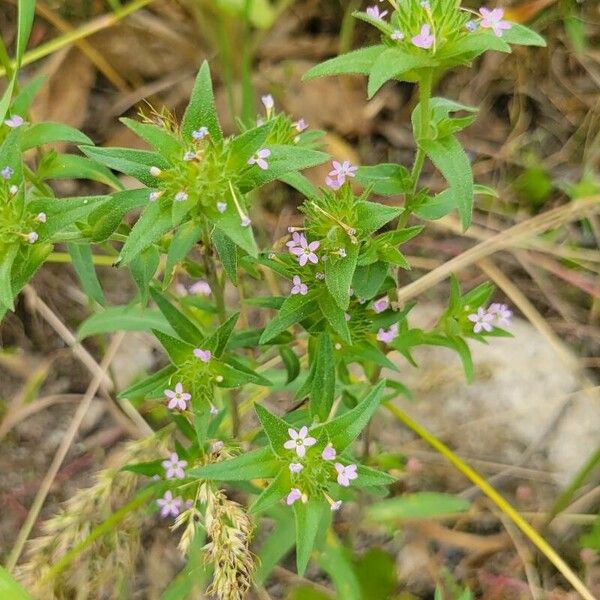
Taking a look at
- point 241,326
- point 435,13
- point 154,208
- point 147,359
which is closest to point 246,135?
point 154,208

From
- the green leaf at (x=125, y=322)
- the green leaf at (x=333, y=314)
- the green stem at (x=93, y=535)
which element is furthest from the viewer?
the green leaf at (x=125, y=322)

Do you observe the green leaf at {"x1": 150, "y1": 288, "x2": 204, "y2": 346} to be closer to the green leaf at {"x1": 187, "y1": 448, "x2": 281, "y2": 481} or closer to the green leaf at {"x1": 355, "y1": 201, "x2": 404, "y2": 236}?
the green leaf at {"x1": 187, "y1": 448, "x2": 281, "y2": 481}

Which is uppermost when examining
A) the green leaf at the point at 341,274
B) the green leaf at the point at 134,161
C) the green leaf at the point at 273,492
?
the green leaf at the point at 134,161

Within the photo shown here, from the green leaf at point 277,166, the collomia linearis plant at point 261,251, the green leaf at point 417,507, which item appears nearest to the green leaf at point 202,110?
the collomia linearis plant at point 261,251

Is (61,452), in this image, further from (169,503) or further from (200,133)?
(200,133)

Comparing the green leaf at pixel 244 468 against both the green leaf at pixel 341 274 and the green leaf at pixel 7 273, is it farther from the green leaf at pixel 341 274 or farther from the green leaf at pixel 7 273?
the green leaf at pixel 7 273

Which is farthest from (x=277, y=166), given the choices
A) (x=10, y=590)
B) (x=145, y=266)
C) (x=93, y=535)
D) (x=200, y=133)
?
(x=93, y=535)
